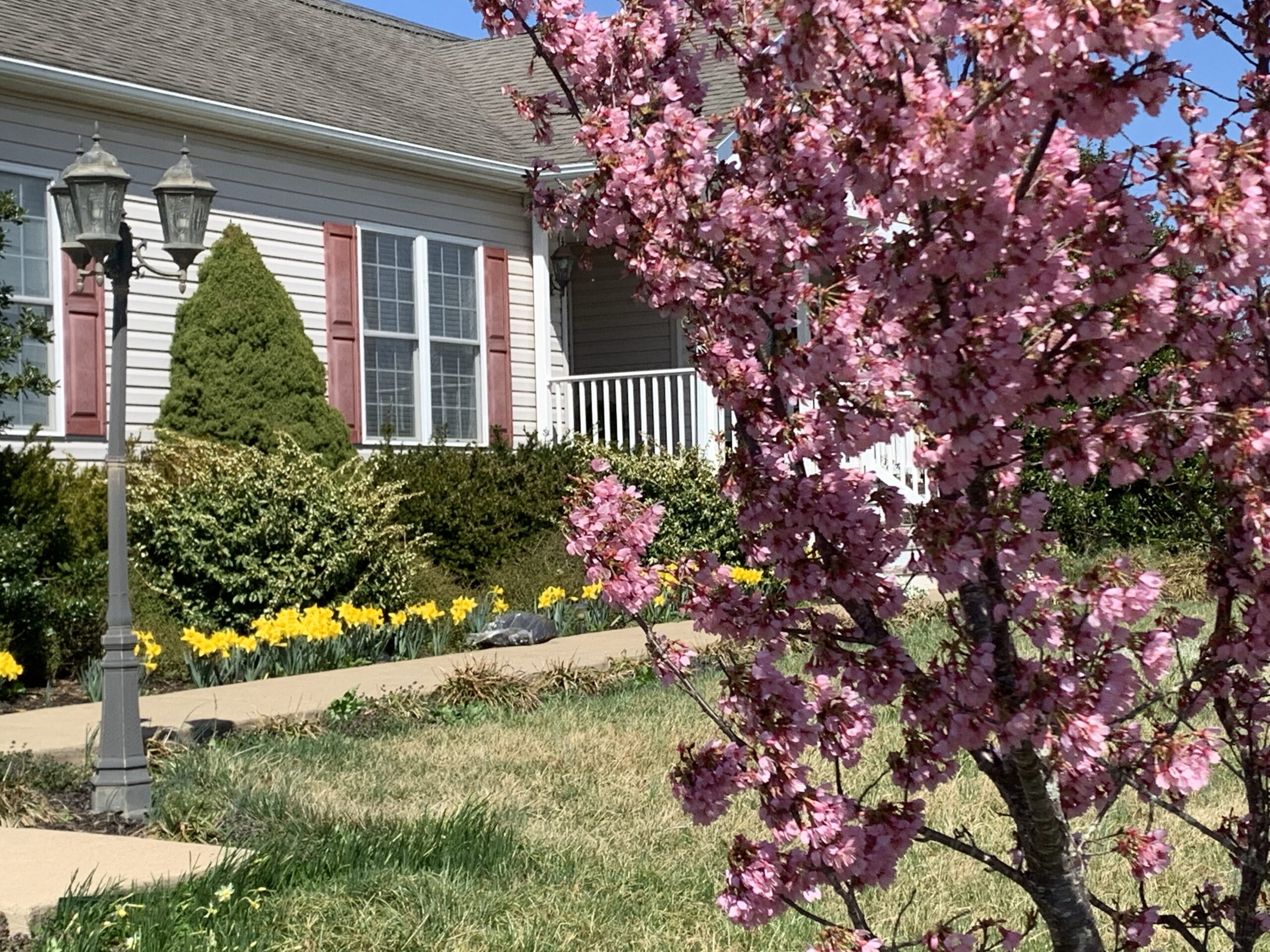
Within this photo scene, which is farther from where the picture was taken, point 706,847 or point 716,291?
point 706,847

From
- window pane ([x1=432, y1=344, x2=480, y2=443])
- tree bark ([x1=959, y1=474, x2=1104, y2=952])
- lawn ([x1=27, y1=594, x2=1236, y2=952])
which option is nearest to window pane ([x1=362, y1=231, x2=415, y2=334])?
window pane ([x1=432, y1=344, x2=480, y2=443])

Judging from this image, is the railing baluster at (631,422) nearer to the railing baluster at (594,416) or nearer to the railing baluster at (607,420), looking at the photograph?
the railing baluster at (607,420)

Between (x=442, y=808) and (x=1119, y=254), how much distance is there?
3822mm

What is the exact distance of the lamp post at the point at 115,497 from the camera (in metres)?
5.47

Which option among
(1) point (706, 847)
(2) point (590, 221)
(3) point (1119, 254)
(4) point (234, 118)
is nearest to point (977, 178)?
(3) point (1119, 254)

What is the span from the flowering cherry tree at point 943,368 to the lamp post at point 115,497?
3276 mm

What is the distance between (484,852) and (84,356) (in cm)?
749

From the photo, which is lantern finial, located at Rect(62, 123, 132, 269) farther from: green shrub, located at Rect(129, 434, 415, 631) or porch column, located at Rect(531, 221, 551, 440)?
porch column, located at Rect(531, 221, 551, 440)

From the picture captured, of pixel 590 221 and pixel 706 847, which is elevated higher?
pixel 590 221

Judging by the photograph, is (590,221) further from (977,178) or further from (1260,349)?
(1260,349)

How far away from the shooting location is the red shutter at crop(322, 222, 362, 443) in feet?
42.7

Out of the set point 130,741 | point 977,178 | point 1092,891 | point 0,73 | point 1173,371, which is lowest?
point 1092,891

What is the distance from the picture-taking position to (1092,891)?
4453 millimetres

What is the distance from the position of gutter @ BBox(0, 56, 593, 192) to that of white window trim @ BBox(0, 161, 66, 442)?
635 millimetres
